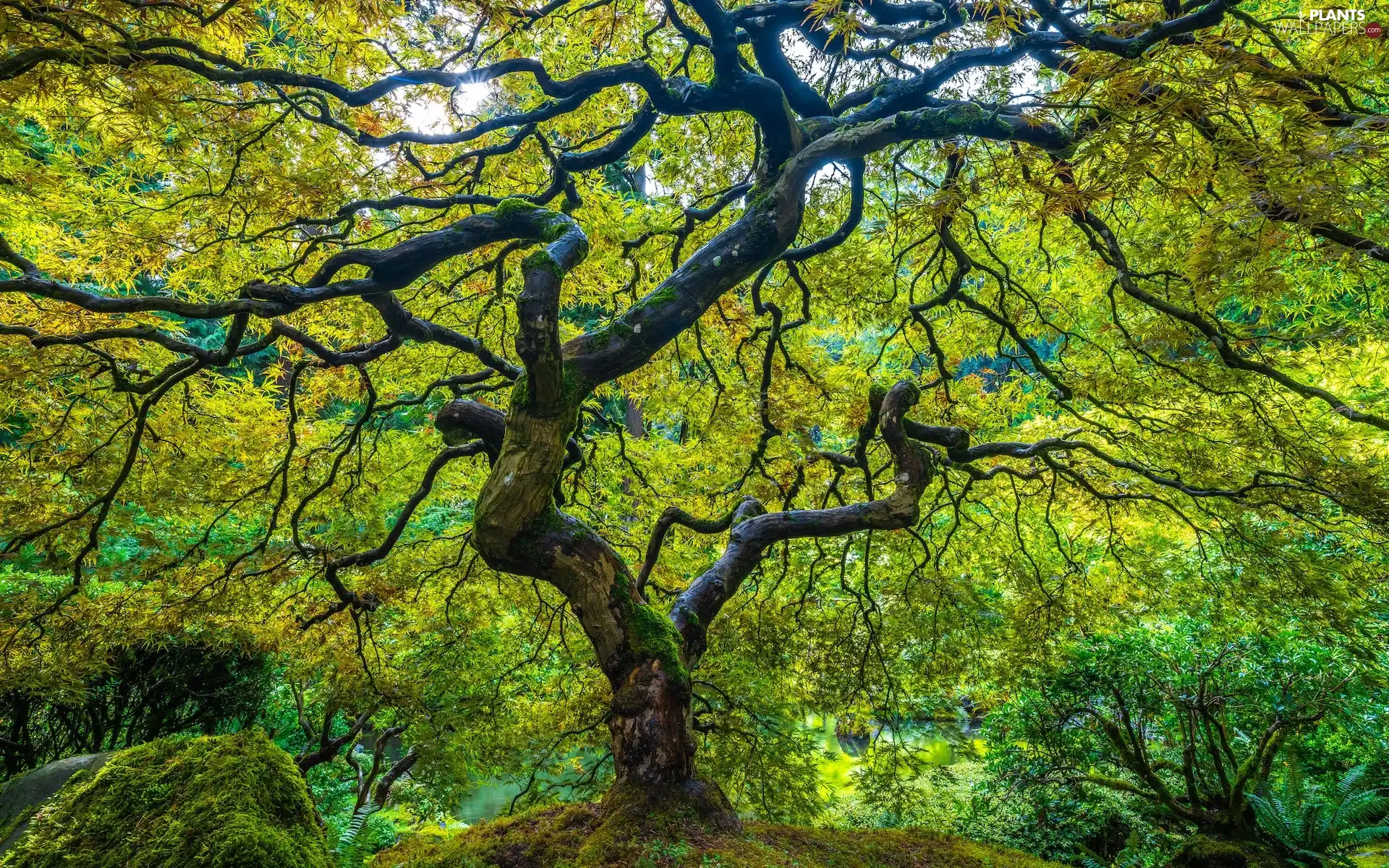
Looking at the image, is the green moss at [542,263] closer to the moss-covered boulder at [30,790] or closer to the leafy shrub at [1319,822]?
the moss-covered boulder at [30,790]

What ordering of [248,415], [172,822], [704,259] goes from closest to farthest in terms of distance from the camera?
[172,822], [704,259], [248,415]

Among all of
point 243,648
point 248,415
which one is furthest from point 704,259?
point 243,648

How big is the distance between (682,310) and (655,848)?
6.83 ft

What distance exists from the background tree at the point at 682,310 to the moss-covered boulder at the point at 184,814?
0.98 meters

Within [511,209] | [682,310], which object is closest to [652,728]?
[682,310]

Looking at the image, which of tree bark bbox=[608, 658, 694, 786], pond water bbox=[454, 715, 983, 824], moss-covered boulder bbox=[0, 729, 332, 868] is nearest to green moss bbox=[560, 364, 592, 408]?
tree bark bbox=[608, 658, 694, 786]

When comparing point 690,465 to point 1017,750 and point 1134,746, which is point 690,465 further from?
point 1134,746

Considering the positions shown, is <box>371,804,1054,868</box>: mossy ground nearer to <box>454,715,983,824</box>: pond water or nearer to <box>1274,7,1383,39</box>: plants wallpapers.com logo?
<box>1274,7,1383,39</box>: plants wallpapers.com logo

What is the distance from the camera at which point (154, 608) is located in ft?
12.8

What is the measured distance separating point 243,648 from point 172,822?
4.47 meters

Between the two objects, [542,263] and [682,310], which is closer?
[542,263]

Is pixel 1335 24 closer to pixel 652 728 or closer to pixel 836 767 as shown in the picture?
pixel 652 728

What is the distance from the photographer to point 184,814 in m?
1.66

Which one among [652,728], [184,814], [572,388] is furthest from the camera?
[652,728]
